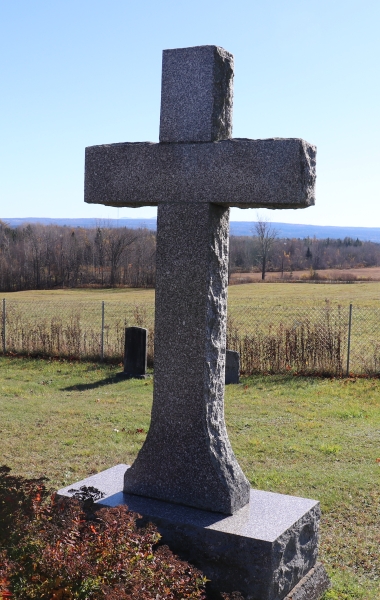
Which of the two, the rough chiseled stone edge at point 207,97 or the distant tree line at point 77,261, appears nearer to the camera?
the rough chiseled stone edge at point 207,97

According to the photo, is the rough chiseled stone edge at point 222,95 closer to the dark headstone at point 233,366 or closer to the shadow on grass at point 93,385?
the dark headstone at point 233,366

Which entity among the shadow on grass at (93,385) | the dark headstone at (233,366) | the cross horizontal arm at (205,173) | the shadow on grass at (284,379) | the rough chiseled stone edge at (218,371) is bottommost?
the shadow on grass at (93,385)

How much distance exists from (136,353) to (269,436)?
203 inches

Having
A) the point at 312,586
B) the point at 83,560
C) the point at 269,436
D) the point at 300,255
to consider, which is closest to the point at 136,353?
the point at 269,436

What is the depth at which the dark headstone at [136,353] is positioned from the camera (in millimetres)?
14062

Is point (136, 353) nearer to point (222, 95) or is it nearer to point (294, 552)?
point (294, 552)

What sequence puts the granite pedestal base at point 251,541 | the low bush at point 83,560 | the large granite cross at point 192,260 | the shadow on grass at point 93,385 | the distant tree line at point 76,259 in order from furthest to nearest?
the distant tree line at point 76,259 < the shadow on grass at point 93,385 < the large granite cross at point 192,260 < the granite pedestal base at point 251,541 < the low bush at point 83,560

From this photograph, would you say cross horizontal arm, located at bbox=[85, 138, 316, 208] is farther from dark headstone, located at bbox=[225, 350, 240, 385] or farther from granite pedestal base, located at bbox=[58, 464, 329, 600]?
dark headstone, located at bbox=[225, 350, 240, 385]

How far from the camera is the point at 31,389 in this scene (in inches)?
513

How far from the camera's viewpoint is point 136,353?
14.2 metres

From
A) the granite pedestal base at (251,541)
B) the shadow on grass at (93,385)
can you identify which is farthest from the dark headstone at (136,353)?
the granite pedestal base at (251,541)

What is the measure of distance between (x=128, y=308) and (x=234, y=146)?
27296 millimetres

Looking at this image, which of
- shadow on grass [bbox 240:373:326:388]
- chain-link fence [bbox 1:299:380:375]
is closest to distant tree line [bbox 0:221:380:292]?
chain-link fence [bbox 1:299:380:375]

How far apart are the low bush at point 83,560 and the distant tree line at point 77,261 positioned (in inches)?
1984
